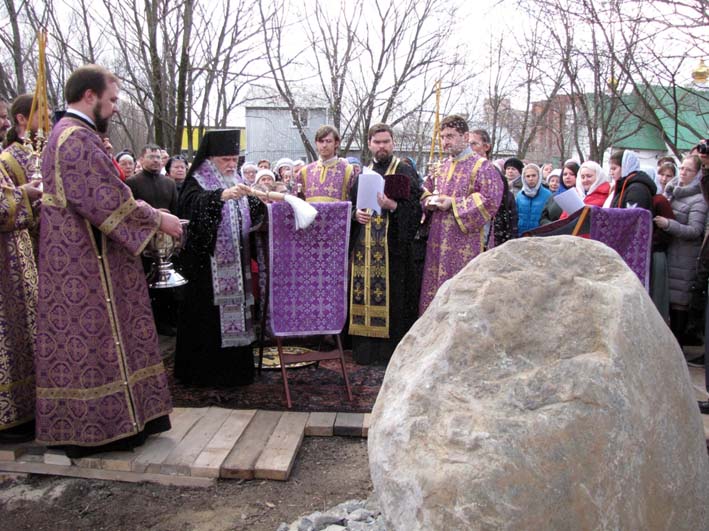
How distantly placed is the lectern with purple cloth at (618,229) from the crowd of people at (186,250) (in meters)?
0.27

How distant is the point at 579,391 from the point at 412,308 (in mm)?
3965

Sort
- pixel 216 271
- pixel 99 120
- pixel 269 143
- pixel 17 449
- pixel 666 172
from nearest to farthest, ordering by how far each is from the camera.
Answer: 1. pixel 99 120
2. pixel 17 449
3. pixel 216 271
4. pixel 666 172
5. pixel 269 143

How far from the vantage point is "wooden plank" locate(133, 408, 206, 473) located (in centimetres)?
358

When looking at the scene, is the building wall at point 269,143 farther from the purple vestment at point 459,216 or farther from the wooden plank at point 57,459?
the wooden plank at point 57,459

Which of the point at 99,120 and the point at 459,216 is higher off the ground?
the point at 99,120

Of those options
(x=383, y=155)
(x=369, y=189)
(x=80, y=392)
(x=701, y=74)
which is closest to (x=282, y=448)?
(x=80, y=392)

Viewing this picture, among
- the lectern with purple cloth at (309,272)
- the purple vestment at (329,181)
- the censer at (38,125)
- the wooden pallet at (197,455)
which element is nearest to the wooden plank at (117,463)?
the wooden pallet at (197,455)

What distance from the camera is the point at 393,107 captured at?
37.5ft

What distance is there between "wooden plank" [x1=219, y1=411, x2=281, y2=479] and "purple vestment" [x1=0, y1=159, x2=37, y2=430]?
131 centimetres

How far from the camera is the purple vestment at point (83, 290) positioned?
11.0 ft

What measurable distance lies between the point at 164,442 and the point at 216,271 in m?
1.36

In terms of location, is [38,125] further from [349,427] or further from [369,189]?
[349,427]

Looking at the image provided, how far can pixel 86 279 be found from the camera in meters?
3.39

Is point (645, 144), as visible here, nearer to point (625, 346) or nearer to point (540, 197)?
point (540, 197)
